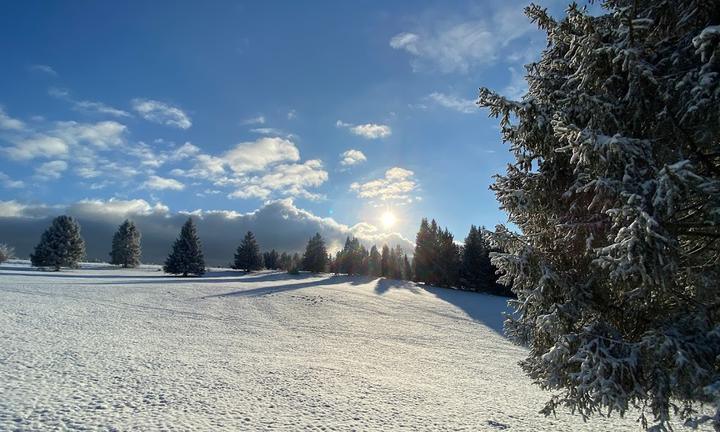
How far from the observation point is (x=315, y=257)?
70062mm

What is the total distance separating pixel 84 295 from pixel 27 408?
1001 inches

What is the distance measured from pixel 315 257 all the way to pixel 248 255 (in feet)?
39.7

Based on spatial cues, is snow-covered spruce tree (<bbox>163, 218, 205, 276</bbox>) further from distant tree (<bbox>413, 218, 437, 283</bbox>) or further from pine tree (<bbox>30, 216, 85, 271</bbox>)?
distant tree (<bbox>413, 218, 437, 283</bbox>)

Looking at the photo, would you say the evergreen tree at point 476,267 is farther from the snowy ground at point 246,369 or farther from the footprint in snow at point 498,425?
the footprint in snow at point 498,425

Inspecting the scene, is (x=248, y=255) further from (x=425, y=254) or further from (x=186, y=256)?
(x=425, y=254)

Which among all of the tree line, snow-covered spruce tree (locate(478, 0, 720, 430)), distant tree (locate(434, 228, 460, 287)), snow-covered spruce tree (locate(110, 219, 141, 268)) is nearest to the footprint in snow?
snow-covered spruce tree (locate(478, 0, 720, 430))

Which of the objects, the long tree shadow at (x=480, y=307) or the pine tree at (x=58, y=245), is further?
the pine tree at (x=58, y=245)

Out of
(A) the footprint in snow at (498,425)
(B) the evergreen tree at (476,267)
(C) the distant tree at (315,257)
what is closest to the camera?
(A) the footprint in snow at (498,425)

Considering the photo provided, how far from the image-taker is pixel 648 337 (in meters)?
5.02

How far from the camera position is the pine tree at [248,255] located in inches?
2648

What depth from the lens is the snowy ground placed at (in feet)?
30.6

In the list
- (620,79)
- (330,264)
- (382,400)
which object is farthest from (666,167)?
(330,264)

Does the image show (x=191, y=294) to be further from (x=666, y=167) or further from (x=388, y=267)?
(x=388, y=267)

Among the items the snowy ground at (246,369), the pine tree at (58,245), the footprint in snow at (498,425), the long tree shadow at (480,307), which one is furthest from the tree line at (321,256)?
the footprint in snow at (498,425)
